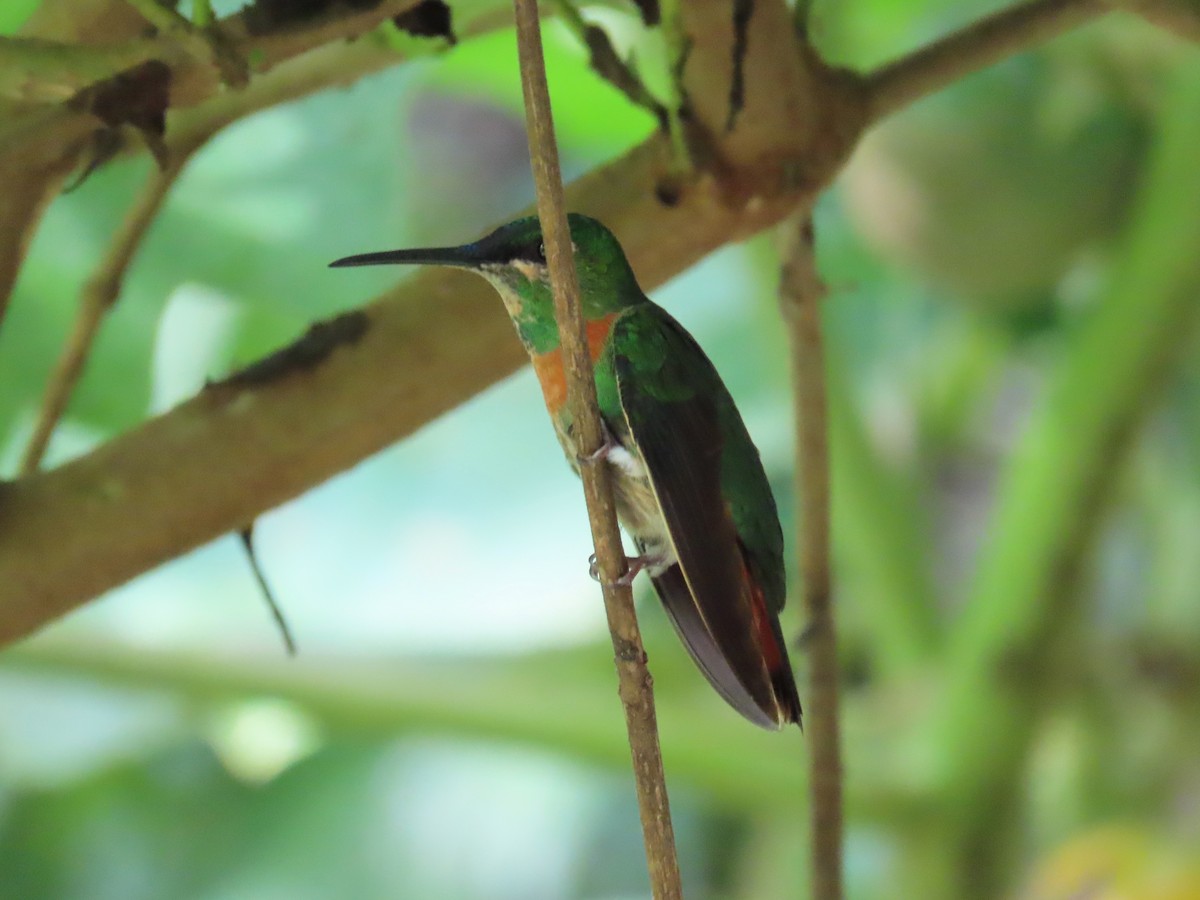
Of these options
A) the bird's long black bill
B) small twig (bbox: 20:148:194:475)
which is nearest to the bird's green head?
the bird's long black bill

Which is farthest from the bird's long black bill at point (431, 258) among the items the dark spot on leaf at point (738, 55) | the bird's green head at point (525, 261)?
the dark spot on leaf at point (738, 55)

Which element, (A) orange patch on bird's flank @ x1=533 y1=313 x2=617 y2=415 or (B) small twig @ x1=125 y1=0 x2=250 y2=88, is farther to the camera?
(A) orange patch on bird's flank @ x1=533 y1=313 x2=617 y2=415

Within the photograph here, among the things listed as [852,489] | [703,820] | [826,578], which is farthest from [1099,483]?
[703,820]

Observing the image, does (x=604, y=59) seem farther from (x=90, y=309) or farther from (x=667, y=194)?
(x=90, y=309)

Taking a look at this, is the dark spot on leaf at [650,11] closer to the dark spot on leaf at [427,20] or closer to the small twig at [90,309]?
the dark spot on leaf at [427,20]

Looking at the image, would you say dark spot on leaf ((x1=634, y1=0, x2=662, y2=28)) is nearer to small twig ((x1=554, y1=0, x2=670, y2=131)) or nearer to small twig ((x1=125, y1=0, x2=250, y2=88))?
small twig ((x1=554, y1=0, x2=670, y2=131))

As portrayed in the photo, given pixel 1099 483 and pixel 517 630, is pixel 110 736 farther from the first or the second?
pixel 1099 483
